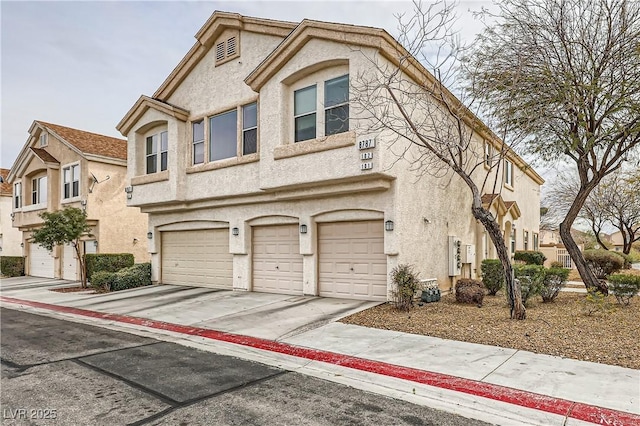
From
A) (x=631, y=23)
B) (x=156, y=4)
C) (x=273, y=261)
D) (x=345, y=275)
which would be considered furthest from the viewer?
(x=273, y=261)

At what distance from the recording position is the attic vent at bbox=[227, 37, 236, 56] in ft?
50.9

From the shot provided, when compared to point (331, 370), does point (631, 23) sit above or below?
above

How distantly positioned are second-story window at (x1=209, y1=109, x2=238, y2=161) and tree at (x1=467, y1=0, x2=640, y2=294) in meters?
8.44

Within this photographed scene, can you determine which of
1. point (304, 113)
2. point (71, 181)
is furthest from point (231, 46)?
point (71, 181)

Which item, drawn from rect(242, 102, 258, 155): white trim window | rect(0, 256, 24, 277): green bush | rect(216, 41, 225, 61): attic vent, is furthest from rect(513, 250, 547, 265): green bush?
rect(0, 256, 24, 277): green bush

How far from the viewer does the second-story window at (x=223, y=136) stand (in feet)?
50.4

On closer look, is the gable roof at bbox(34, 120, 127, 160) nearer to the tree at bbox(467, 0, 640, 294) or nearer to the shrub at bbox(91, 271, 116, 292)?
the shrub at bbox(91, 271, 116, 292)

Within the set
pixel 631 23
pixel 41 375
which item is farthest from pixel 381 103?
pixel 41 375

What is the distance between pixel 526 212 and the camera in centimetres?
2516

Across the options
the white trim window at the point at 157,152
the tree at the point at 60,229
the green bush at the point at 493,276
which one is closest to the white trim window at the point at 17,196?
the tree at the point at 60,229

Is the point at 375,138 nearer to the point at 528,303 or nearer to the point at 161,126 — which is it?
the point at 528,303

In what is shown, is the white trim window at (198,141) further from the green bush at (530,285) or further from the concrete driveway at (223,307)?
the green bush at (530,285)

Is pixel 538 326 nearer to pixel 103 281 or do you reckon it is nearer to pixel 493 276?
pixel 493 276

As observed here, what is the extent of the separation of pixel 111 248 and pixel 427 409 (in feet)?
69.1
